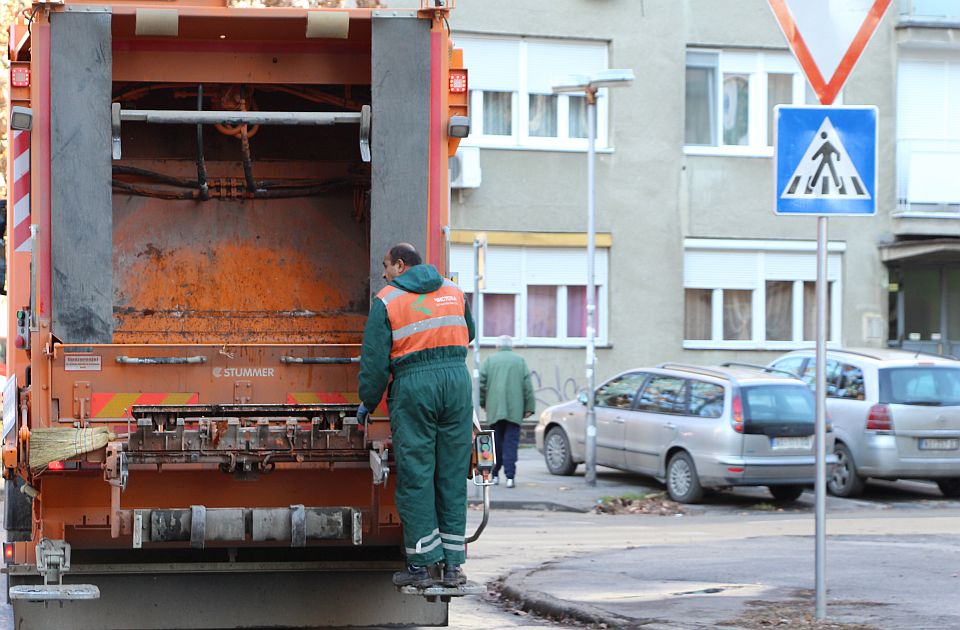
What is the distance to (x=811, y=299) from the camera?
2798 centimetres

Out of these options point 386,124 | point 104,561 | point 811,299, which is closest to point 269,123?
point 386,124

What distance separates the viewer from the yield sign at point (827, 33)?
817 cm

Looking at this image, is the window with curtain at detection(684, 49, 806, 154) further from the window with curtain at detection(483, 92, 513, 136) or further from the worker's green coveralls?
the worker's green coveralls

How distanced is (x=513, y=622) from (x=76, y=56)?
4.06 meters

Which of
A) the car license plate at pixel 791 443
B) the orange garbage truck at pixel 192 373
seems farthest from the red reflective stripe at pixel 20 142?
the car license plate at pixel 791 443

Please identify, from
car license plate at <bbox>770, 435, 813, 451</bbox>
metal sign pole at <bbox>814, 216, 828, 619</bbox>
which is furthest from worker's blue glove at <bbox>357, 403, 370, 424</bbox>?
car license plate at <bbox>770, 435, 813, 451</bbox>

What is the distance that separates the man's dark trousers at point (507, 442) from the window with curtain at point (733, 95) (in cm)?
1036

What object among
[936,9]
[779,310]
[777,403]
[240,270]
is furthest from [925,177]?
[240,270]

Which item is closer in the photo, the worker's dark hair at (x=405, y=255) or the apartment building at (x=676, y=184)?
the worker's dark hair at (x=405, y=255)

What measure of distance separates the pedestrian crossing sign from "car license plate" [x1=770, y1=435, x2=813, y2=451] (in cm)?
828

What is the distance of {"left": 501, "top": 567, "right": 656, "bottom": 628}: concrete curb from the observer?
8.70 meters

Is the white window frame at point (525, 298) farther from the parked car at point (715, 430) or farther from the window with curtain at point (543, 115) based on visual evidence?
the parked car at point (715, 430)

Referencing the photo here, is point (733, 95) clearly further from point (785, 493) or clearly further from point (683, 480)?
point (683, 480)

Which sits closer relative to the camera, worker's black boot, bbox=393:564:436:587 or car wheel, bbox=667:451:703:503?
worker's black boot, bbox=393:564:436:587
